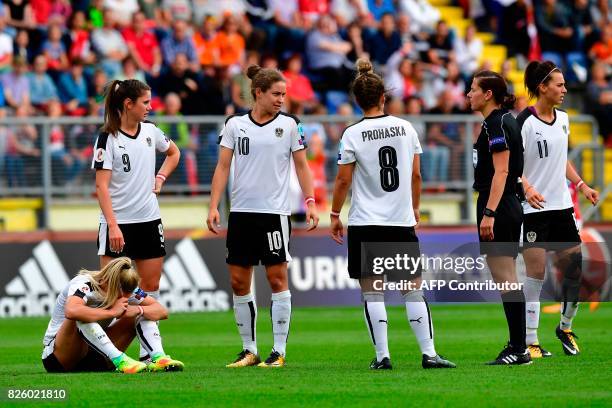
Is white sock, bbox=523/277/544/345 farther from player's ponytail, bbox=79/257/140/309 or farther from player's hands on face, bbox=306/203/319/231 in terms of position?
player's ponytail, bbox=79/257/140/309

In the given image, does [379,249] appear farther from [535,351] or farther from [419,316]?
[535,351]

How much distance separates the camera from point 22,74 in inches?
811

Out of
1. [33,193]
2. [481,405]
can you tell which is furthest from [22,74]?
[481,405]

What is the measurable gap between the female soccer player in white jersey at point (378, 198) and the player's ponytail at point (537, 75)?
5.40ft

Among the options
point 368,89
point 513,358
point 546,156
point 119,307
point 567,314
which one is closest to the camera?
point 119,307

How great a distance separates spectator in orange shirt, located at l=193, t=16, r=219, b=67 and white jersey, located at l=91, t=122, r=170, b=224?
11.5 metres

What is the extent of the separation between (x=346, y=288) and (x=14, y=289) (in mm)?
4729

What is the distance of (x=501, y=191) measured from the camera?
1077 cm

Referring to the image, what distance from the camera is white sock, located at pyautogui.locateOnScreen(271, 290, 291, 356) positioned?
11328mm

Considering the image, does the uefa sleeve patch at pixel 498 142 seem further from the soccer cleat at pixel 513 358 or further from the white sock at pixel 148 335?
the white sock at pixel 148 335

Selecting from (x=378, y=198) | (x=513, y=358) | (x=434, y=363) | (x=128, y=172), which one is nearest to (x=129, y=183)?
(x=128, y=172)

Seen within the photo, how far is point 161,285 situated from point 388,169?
8.63m

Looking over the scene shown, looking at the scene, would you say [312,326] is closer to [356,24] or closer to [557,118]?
[557,118]

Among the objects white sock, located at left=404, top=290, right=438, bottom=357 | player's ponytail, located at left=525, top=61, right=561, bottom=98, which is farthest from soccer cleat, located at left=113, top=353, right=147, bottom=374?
player's ponytail, located at left=525, top=61, right=561, bottom=98
